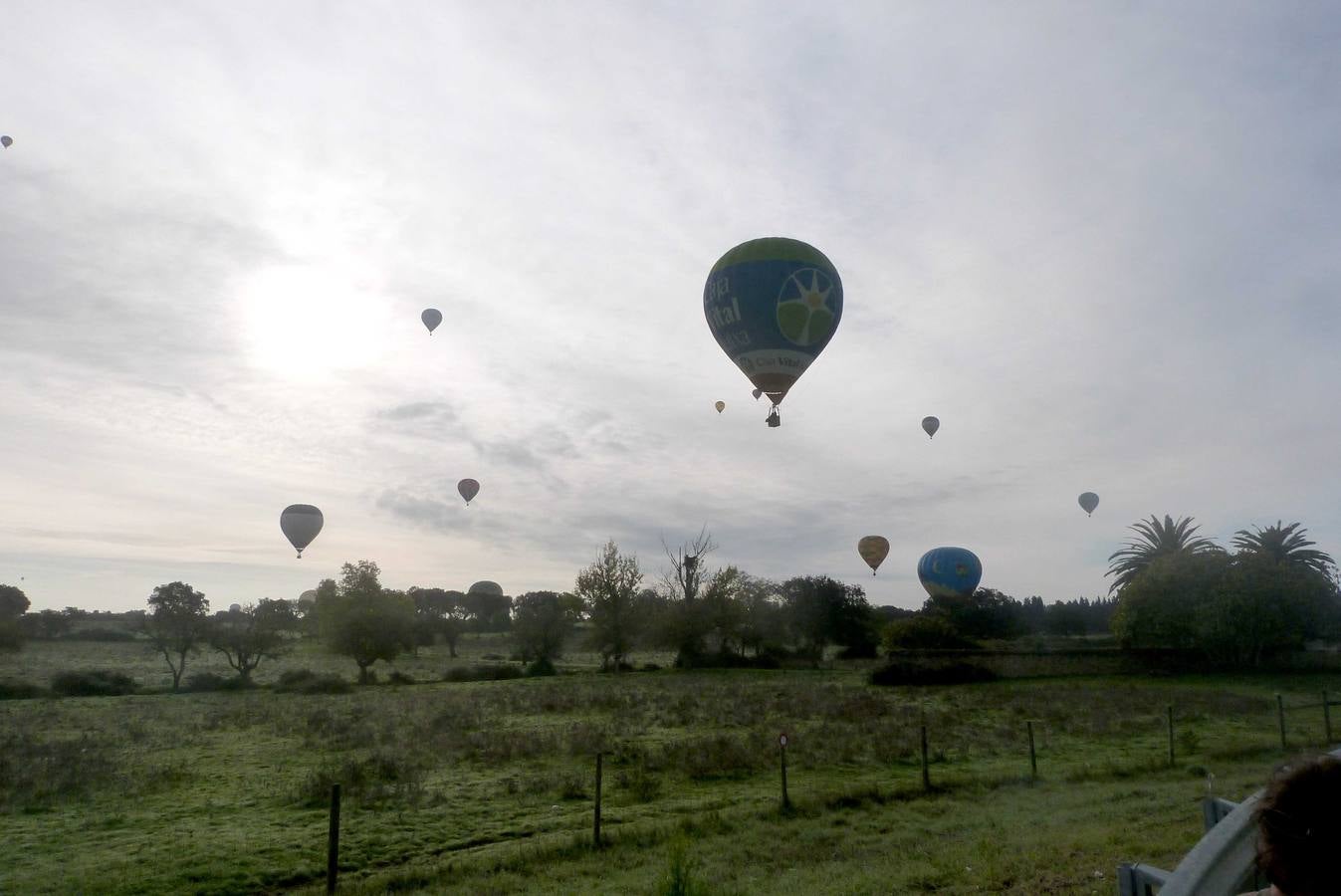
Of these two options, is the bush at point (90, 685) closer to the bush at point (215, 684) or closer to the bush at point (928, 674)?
the bush at point (215, 684)

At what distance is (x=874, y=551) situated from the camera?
190 ft

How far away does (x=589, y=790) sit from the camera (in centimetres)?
1655

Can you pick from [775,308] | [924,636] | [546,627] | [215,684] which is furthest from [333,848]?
[546,627]

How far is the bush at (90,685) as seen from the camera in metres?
41.7

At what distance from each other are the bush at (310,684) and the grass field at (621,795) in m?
13.5

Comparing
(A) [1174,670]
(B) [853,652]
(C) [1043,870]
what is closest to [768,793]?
(C) [1043,870]

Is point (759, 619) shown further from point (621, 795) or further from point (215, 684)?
point (621, 795)

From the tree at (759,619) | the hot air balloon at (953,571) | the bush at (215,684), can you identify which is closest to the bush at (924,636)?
the hot air balloon at (953,571)

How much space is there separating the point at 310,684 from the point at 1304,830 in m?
50.2

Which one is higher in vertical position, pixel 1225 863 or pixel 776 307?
pixel 776 307

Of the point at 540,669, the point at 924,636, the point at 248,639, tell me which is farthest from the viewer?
the point at 540,669

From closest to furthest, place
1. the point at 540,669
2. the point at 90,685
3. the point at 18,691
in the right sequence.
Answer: the point at 18,691 → the point at 90,685 → the point at 540,669

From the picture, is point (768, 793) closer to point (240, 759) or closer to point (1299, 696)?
point (240, 759)

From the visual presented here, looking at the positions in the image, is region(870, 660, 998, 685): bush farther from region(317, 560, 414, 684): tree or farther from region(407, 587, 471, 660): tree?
region(407, 587, 471, 660): tree
